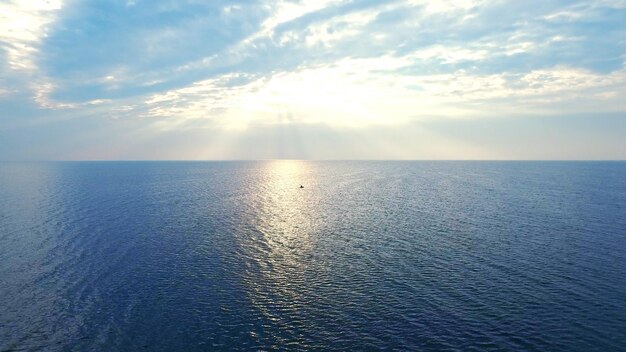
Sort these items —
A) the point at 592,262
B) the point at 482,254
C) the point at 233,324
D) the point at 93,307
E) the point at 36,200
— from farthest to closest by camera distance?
1. the point at 36,200
2. the point at 482,254
3. the point at 592,262
4. the point at 93,307
5. the point at 233,324

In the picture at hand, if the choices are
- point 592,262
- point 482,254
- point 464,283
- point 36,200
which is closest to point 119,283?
point 464,283

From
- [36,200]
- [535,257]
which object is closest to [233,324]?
[535,257]

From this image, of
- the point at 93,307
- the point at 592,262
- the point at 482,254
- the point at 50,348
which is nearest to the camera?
the point at 50,348

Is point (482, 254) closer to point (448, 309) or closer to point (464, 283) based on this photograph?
point (464, 283)

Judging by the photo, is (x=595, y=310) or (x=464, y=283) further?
(x=464, y=283)

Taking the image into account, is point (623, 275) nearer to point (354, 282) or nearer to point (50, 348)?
point (354, 282)

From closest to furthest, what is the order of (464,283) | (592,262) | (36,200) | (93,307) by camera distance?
(93,307) → (464,283) → (592,262) → (36,200)
